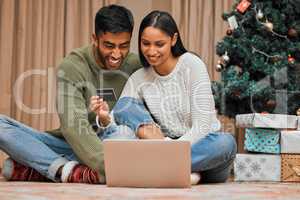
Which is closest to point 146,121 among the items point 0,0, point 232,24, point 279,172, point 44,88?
point 279,172

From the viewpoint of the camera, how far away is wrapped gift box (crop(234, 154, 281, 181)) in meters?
2.58

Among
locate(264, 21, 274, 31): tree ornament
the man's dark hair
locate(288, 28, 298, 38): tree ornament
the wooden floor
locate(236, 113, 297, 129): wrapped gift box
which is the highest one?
locate(264, 21, 274, 31): tree ornament

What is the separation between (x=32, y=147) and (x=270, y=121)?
1.15 meters

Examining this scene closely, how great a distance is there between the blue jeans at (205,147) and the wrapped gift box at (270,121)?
1.96 ft

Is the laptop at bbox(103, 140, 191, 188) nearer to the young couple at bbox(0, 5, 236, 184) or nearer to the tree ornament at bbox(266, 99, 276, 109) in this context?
the young couple at bbox(0, 5, 236, 184)

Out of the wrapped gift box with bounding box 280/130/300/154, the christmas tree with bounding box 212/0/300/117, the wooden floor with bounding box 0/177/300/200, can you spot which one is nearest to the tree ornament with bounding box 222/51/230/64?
the christmas tree with bounding box 212/0/300/117

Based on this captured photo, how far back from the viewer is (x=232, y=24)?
117 inches

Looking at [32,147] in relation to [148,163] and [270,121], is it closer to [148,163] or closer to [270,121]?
[148,163]

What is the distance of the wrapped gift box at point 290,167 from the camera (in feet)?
8.37

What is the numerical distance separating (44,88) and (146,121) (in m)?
1.92

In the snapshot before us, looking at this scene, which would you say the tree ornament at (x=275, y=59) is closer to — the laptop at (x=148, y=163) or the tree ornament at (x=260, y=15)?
the tree ornament at (x=260, y=15)

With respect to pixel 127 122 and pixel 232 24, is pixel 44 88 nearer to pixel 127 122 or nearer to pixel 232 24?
pixel 232 24

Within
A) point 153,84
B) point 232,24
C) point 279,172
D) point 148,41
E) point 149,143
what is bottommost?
point 279,172

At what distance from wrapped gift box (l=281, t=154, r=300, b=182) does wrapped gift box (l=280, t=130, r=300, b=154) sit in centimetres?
3
